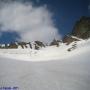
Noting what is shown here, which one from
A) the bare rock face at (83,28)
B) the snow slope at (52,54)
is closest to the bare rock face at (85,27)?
the bare rock face at (83,28)

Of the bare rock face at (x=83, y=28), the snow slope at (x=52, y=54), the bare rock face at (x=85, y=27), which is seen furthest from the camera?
the bare rock face at (x=83, y=28)

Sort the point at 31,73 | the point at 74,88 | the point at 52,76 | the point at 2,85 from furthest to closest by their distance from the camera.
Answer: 1. the point at 31,73
2. the point at 52,76
3. the point at 2,85
4. the point at 74,88

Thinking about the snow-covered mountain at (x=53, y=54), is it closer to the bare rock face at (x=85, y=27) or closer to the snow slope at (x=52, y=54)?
the snow slope at (x=52, y=54)

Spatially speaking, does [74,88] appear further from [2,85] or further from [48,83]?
[2,85]

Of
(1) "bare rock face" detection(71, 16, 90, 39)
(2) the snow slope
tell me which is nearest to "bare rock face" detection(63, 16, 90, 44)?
(1) "bare rock face" detection(71, 16, 90, 39)

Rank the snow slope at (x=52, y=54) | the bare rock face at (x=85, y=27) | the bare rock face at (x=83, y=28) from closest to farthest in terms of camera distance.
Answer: the snow slope at (x=52, y=54)
the bare rock face at (x=85, y=27)
the bare rock face at (x=83, y=28)

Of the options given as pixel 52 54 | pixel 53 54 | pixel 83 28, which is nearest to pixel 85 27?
pixel 83 28

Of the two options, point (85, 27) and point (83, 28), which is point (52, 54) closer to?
point (85, 27)

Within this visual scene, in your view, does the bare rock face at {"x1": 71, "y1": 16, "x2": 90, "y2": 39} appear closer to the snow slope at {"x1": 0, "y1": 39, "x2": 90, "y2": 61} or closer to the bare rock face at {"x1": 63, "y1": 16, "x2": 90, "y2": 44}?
the bare rock face at {"x1": 63, "y1": 16, "x2": 90, "y2": 44}

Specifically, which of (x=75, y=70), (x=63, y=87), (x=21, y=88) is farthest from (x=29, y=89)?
(x=75, y=70)

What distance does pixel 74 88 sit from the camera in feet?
13.1

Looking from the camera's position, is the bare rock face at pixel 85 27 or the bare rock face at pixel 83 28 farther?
the bare rock face at pixel 83 28

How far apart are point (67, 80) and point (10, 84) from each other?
143 centimetres

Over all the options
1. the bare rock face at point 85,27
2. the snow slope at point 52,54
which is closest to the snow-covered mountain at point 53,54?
the snow slope at point 52,54
